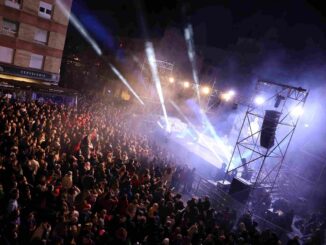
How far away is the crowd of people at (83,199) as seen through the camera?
21.7 ft

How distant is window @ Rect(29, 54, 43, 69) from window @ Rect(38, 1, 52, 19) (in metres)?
2.93

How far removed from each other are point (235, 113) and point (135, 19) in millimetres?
19159

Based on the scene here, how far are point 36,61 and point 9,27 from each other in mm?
2897

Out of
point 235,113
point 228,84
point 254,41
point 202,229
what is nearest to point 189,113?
point 228,84

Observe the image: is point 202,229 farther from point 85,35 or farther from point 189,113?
point 85,35

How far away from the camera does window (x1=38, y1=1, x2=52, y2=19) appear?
2188cm

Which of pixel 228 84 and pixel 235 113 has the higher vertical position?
pixel 228 84

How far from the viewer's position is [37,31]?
72.5ft

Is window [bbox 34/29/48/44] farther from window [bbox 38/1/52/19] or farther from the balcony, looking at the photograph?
the balcony

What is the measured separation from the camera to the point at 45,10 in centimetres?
2216

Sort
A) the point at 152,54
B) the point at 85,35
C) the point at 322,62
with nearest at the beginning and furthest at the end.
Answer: the point at 322,62 < the point at 152,54 < the point at 85,35

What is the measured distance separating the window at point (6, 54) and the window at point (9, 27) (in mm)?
1040

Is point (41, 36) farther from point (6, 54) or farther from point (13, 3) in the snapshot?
point (6, 54)

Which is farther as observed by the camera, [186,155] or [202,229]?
[186,155]
